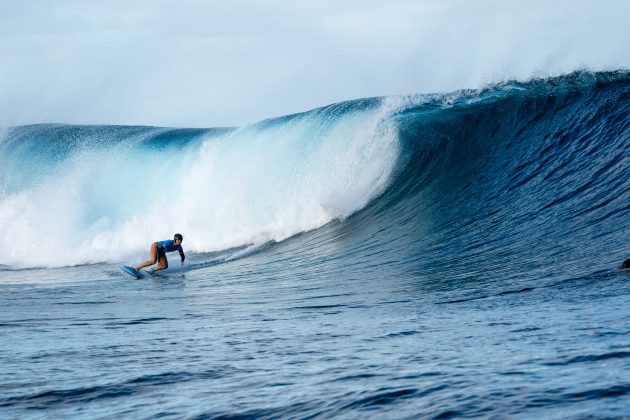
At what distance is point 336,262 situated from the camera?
12148 millimetres

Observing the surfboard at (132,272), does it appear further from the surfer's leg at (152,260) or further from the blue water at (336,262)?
the blue water at (336,262)

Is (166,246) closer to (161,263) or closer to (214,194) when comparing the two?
(161,263)

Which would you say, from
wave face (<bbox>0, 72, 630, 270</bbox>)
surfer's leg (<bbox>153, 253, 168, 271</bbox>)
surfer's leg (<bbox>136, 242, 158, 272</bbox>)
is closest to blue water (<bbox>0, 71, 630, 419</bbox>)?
wave face (<bbox>0, 72, 630, 270</bbox>)

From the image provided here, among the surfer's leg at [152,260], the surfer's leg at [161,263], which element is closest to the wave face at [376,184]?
the surfer's leg at [161,263]

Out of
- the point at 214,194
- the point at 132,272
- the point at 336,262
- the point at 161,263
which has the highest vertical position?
the point at 214,194

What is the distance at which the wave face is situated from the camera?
11.5 metres

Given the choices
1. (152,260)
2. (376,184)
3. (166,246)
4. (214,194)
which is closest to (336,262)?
(166,246)

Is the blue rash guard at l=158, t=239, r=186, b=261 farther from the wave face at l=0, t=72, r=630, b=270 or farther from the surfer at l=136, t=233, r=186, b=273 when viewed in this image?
the wave face at l=0, t=72, r=630, b=270

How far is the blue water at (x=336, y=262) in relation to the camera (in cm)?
425

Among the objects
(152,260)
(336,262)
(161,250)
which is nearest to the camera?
(336,262)

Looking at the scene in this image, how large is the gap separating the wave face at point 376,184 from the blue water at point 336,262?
0.18 ft

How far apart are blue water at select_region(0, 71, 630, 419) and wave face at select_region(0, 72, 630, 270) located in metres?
0.05

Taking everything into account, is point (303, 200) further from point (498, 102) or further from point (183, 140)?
point (183, 140)

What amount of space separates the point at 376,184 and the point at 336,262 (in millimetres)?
4394
